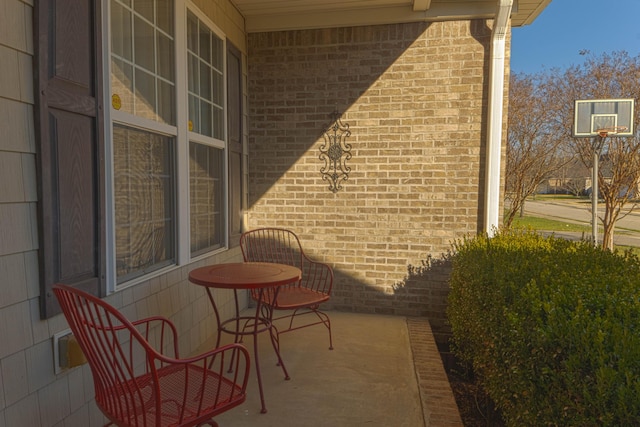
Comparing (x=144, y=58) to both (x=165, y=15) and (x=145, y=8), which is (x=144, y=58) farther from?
(x=165, y=15)

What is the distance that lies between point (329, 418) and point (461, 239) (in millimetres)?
2313

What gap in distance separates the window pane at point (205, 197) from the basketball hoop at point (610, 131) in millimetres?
5170

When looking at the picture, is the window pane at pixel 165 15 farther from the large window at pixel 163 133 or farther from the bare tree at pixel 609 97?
→ the bare tree at pixel 609 97

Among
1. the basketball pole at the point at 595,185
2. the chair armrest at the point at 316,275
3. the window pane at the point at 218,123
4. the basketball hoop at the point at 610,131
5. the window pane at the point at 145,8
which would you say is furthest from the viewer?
the basketball hoop at the point at 610,131

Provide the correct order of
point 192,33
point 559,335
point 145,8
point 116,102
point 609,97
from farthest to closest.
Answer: point 609,97 < point 192,33 < point 145,8 < point 116,102 < point 559,335

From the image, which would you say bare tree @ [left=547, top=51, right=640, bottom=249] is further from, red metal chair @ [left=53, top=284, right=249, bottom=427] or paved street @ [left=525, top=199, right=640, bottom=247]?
red metal chair @ [left=53, top=284, right=249, bottom=427]

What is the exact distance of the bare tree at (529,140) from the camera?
7.24 meters

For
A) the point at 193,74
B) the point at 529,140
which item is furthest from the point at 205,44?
the point at 529,140

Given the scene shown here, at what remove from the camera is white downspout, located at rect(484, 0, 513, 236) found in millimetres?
3660

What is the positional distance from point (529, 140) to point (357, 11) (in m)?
4.86

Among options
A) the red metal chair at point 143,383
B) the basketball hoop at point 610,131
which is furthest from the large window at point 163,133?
the basketball hoop at point 610,131

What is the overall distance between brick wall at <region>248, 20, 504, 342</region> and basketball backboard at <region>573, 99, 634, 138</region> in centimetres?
302

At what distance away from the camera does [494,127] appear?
146 inches

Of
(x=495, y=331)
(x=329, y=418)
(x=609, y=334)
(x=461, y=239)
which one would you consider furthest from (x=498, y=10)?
(x=329, y=418)
